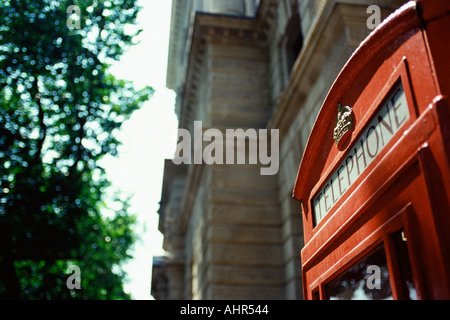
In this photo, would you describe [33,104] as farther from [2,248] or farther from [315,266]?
[315,266]

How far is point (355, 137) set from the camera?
6.77 feet

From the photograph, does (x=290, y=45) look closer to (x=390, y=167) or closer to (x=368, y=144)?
(x=368, y=144)

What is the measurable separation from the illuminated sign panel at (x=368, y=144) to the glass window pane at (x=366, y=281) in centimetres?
37

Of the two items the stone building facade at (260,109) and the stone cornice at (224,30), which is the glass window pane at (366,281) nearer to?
the stone building facade at (260,109)

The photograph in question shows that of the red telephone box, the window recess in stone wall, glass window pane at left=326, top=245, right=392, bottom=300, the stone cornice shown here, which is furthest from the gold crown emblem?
the stone cornice

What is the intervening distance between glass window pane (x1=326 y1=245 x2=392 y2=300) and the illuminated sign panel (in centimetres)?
37

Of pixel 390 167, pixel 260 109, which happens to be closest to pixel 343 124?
pixel 390 167

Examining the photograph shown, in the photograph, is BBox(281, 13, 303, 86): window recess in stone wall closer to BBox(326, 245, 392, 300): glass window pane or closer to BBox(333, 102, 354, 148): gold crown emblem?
BBox(333, 102, 354, 148): gold crown emblem

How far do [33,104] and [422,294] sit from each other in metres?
13.0

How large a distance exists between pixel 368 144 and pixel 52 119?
12.5 metres

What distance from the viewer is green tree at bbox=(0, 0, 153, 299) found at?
11.1 metres

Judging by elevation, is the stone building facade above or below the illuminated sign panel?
above

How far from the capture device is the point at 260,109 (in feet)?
38.5

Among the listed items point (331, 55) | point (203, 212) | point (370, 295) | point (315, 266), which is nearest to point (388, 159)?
point (370, 295)
